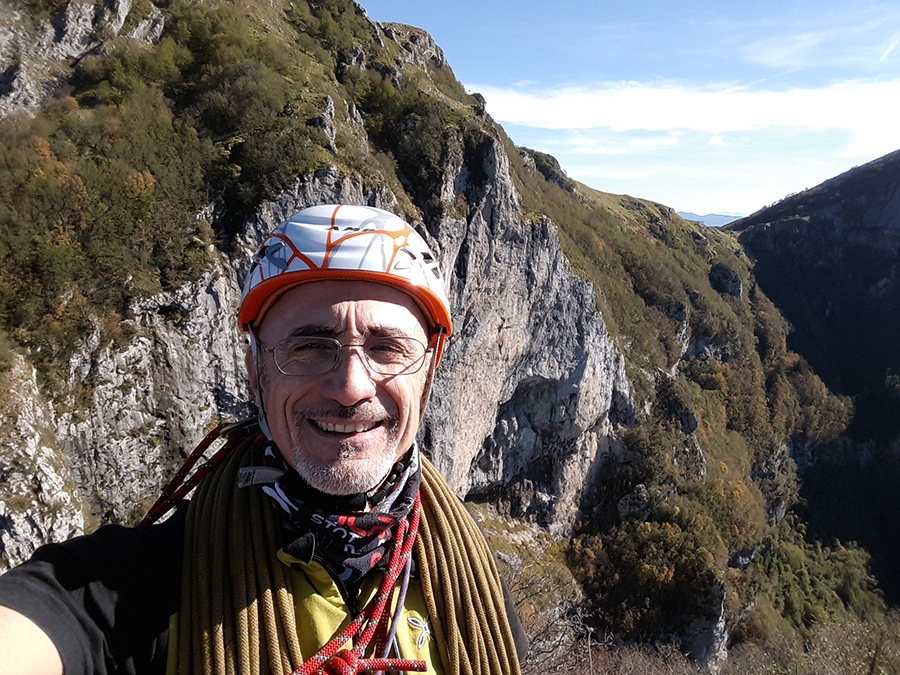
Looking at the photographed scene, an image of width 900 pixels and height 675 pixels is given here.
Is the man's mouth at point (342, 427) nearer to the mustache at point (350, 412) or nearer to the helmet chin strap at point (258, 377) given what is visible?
the mustache at point (350, 412)

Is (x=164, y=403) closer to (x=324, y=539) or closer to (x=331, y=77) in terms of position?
(x=324, y=539)

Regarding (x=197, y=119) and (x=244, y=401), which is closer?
(x=244, y=401)

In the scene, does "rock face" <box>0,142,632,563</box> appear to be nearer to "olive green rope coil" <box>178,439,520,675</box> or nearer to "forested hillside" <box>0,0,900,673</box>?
"forested hillside" <box>0,0,900,673</box>

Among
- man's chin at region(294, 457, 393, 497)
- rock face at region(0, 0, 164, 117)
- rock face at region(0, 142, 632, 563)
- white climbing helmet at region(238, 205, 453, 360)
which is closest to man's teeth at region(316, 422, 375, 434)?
man's chin at region(294, 457, 393, 497)

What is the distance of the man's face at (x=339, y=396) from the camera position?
1.98 metres

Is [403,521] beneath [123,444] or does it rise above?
above

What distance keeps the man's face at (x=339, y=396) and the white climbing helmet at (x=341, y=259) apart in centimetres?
7

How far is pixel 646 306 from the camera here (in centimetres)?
5634

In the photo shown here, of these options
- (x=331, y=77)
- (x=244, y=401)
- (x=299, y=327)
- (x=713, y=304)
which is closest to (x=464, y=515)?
(x=299, y=327)

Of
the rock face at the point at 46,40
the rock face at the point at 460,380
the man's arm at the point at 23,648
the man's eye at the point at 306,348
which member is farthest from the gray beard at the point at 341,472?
the rock face at the point at 46,40

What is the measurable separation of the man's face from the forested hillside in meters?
11.8

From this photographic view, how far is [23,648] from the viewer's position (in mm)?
1505

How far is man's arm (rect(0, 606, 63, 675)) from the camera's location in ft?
4.87

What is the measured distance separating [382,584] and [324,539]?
31 cm
